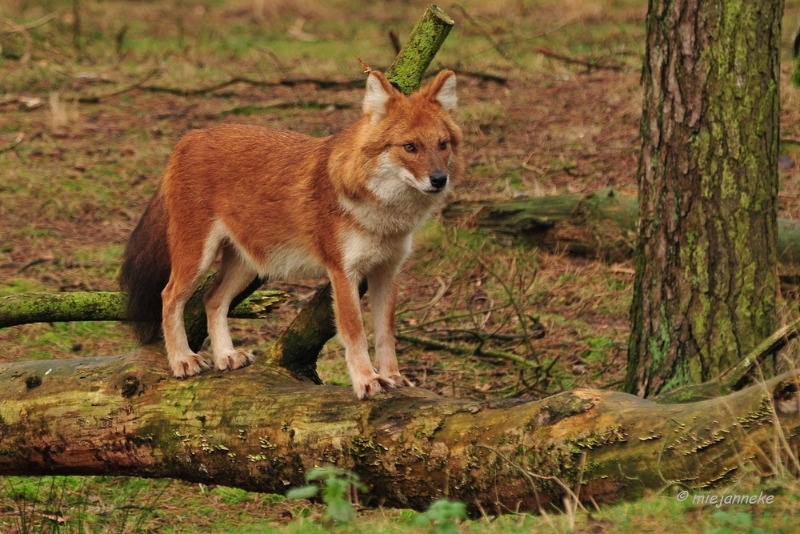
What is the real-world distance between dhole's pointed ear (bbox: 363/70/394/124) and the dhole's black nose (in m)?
0.47

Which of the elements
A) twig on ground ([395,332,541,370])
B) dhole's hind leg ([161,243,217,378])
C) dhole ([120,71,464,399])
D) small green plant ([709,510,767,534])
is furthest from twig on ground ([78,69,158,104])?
small green plant ([709,510,767,534])

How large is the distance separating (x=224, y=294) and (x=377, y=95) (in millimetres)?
1366

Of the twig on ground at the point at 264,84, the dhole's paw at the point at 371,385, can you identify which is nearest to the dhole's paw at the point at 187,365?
the dhole's paw at the point at 371,385

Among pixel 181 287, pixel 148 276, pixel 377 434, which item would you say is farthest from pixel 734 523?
pixel 148 276

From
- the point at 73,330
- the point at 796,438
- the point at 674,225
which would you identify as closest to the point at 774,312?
the point at 674,225

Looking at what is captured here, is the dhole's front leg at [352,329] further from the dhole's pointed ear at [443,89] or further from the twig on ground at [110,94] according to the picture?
the twig on ground at [110,94]

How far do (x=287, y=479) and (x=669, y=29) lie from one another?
9.89 ft

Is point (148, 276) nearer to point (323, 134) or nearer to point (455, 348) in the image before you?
point (455, 348)

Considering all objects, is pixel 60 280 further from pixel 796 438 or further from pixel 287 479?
pixel 796 438

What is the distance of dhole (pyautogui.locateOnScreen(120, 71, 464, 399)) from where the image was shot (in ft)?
17.8

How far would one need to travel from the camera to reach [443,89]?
5609mm

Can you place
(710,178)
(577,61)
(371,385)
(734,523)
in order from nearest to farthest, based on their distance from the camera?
(734,523)
(371,385)
(710,178)
(577,61)

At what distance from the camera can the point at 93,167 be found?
10664 mm

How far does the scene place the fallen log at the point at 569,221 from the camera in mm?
8445
